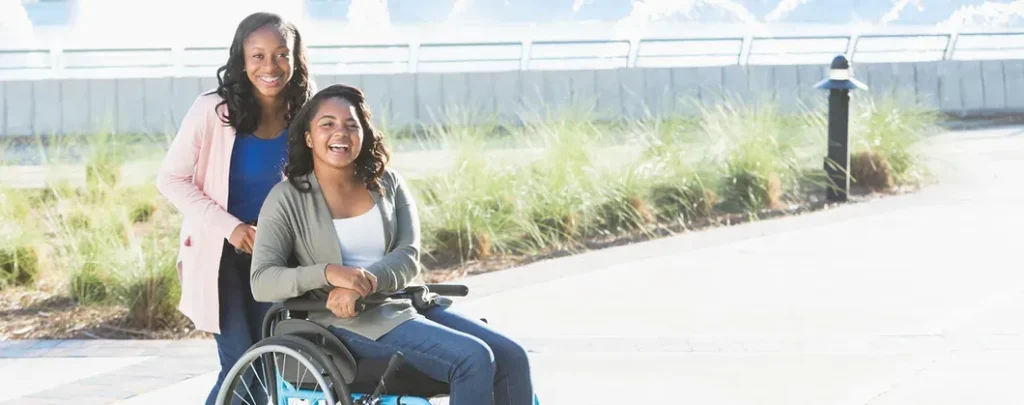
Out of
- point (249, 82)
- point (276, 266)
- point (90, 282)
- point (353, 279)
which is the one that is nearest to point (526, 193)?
point (90, 282)

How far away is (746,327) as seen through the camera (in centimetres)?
730

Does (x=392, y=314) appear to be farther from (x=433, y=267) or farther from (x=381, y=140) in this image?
(x=433, y=267)

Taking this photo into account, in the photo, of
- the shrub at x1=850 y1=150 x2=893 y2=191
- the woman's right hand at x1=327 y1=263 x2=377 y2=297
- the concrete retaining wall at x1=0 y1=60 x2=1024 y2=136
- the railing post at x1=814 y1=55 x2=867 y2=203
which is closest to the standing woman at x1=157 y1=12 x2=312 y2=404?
the woman's right hand at x1=327 y1=263 x2=377 y2=297

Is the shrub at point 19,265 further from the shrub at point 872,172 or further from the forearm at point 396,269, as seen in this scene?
the shrub at point 872,172

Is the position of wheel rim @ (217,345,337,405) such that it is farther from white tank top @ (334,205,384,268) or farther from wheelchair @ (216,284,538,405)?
white tank top @ (334,205,384,268)

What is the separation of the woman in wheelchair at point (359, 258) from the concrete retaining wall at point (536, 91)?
18309mm

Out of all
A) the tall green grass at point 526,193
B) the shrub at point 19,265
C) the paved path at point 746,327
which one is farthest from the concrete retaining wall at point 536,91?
the shrub at point 19,265

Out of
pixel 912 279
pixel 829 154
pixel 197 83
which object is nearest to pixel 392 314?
pixel 912 279

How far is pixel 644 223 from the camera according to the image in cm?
1088

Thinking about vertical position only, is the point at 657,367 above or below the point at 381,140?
below

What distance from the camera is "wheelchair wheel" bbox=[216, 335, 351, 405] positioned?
402 centimetres

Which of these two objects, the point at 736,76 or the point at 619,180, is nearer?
the point at 619,180

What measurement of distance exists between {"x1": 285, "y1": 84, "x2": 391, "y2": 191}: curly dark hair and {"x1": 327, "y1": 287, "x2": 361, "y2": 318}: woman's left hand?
14.3 inches

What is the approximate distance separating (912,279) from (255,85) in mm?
5183
